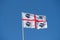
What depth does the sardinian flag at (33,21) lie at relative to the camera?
1924mm

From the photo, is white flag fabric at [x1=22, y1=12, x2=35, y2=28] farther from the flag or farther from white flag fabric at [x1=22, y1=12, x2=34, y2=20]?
the flag

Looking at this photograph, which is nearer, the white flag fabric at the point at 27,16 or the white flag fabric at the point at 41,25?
the white flag fabric at the point at 27,16

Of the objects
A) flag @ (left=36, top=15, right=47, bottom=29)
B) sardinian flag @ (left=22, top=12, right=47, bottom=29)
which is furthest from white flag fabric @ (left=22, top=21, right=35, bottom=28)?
flag @ (left=36, top=15, right=47, bottom=29)

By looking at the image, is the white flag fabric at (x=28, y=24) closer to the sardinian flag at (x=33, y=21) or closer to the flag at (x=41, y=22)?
the sardinian flag at (x=33, y=21)

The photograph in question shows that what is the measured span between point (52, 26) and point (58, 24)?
6.3 inches

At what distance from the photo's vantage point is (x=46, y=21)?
2.18 m

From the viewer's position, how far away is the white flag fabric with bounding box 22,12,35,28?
1915mm

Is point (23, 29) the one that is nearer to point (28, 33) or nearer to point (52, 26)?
point (28, 33)

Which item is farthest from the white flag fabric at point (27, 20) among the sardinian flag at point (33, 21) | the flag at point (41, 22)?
the flag at point (41, 22)

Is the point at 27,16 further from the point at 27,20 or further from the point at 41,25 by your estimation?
the point at 41,25

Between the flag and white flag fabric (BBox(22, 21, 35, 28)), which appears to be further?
the flag

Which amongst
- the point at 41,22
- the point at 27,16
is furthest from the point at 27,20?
the point at 41,22

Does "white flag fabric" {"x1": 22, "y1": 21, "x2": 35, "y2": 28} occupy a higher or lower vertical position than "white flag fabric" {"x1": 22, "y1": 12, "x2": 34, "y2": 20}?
A: lower

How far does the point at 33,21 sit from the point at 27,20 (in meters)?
0.12
